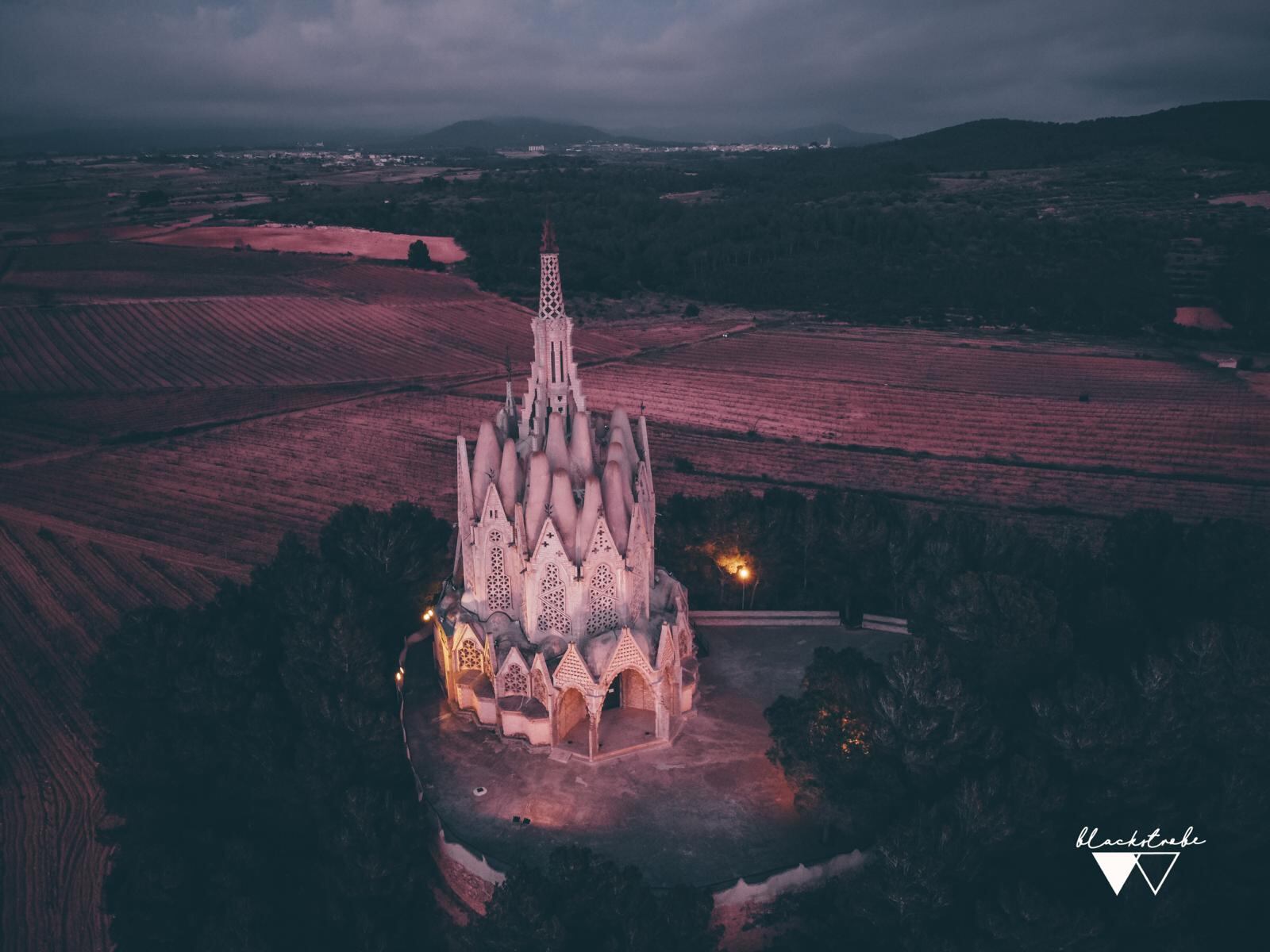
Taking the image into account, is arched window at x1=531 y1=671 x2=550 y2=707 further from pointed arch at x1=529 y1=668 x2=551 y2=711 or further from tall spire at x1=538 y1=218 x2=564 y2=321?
tall spire at x1=538 y1=218 x2=564 y2=321

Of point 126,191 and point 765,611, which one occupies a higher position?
point 126,191

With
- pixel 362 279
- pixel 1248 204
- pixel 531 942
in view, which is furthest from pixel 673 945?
pixel 1248 204

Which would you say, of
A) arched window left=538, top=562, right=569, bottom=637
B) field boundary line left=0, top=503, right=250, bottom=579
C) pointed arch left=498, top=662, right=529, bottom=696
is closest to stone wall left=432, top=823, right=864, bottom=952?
pointed arch left=498, top=662, right=529, bottom=696

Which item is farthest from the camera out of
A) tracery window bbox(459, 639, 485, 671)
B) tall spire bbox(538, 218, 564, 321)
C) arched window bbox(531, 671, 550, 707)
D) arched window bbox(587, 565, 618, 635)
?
tracery window bbox(459, 639, 485, 671)

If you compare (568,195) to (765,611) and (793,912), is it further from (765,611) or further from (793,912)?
(793,912)

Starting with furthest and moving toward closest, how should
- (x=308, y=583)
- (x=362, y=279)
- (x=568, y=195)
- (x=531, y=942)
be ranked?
(x=568, y=195) → (x=362, y=279) → (x=308, y=583) → (x=531, y=942)

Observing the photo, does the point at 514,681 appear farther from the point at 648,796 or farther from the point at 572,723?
the point at 648,796
